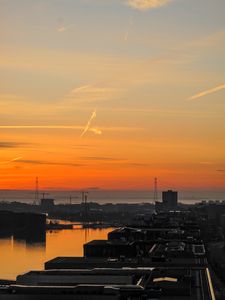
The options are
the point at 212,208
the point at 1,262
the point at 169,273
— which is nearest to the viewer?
the point at 169,273

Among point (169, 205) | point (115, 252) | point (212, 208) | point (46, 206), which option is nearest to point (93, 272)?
point (115, 252)

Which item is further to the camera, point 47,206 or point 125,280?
point 47,206

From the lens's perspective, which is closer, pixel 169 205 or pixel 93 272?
pixel 93 272

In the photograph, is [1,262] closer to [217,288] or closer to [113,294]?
[217,288]

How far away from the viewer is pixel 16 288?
12.3 metres

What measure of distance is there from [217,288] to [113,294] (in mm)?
6618

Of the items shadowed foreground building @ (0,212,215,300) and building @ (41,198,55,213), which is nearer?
shadowed foreground building @ (0,212,215,300)

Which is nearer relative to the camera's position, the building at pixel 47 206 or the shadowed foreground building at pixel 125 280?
the shadowed foreground building at pixel 125 280

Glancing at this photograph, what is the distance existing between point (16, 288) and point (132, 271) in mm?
3900

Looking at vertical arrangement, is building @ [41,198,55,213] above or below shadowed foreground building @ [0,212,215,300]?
above

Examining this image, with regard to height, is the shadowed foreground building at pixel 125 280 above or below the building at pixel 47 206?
below

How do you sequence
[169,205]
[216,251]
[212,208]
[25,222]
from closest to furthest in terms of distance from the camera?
1. [216,251]
2. [25,222]
3. [212,208]
4. [169,205]

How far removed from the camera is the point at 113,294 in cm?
1177

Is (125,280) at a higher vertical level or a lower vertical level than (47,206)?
lower
